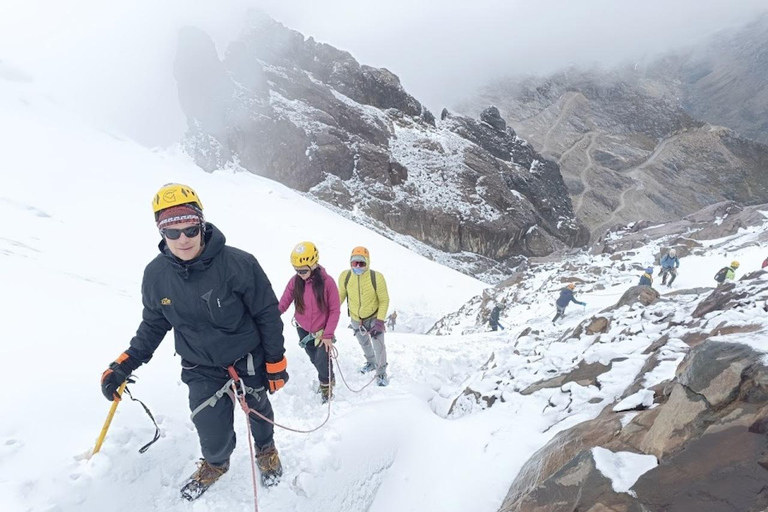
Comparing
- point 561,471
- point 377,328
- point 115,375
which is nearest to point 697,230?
point 377,328

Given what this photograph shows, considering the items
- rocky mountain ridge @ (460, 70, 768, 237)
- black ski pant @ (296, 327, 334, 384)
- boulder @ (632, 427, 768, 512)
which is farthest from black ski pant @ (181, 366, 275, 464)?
rocky mountain ridge @ (460, 70, 768, 237)

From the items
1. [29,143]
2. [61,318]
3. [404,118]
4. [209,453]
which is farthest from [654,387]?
[404,118]

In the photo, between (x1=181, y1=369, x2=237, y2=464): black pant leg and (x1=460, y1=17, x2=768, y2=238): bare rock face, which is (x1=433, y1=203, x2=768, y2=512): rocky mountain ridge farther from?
(x1=460, y1=17, x2=768, y2=238): bare rock face

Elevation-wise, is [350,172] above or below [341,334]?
above

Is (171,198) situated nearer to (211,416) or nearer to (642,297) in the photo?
(211,416)

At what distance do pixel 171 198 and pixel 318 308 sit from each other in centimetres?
272

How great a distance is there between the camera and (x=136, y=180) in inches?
808

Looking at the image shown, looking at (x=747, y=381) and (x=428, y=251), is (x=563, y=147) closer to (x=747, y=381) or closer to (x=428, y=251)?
(x=428, y=251)

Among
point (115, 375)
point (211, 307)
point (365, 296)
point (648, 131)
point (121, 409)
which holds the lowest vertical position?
point (121, 409)

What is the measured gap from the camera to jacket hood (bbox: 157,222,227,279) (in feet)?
9.81

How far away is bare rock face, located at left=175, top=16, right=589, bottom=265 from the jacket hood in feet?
150

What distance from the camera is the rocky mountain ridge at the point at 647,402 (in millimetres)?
2352

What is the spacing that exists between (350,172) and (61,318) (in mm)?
50678

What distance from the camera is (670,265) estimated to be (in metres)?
13.8
